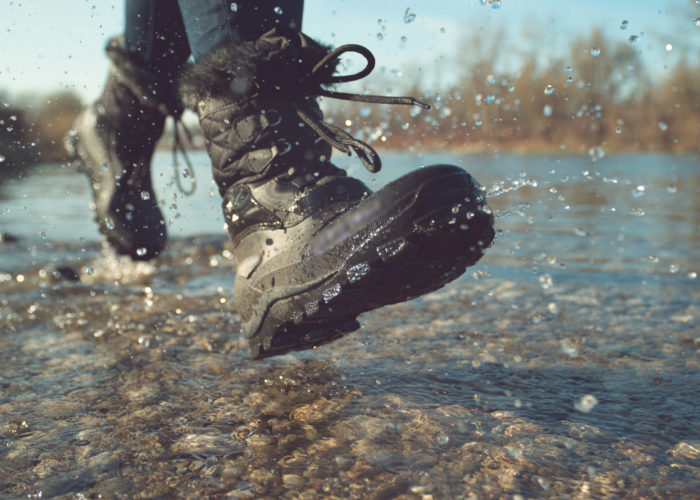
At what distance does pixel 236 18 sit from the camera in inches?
58.6

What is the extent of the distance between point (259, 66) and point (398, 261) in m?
0.59

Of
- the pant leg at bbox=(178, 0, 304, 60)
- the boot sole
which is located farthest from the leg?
the boot sole

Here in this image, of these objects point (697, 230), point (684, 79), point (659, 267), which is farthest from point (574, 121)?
point (659, 267)

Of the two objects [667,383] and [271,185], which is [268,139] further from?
[667,383]

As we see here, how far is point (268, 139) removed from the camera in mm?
1474

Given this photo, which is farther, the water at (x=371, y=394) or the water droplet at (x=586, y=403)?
the water droplet at (x=586, y=403)

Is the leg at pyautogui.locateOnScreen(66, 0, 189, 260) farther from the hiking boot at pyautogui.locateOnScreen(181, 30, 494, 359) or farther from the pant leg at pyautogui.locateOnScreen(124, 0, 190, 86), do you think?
the hiking boot at pyautogui.locateOnScreen(181, 30, 494, 359)

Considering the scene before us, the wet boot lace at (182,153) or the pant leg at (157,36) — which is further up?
the pant leg at (157,36)

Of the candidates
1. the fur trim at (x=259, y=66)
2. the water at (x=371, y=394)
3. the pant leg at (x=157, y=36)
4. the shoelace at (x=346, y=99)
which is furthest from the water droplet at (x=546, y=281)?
the pant leg at (x=157, y=36)

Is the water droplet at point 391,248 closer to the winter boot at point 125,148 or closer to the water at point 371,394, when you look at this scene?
the water at point 371,394

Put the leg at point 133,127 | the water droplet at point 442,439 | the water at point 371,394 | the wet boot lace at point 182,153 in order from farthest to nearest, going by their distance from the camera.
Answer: the wet boot lace at point 182,153
the leg at point 133,127
the water droplet at point 442,439
the water at point 371,394

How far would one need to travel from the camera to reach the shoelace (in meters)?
1.39

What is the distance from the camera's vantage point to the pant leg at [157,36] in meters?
1.96

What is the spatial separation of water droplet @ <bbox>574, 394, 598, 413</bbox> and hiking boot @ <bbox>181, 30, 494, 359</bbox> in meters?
0.38
